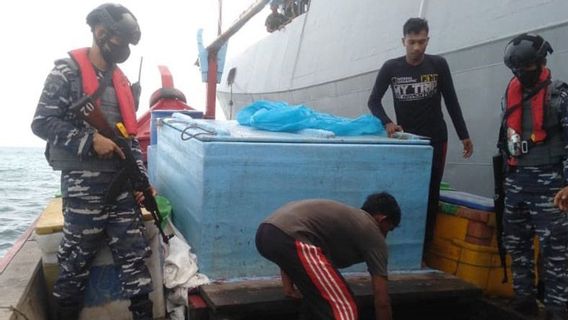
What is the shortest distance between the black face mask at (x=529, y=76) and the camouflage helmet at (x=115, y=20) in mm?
2458

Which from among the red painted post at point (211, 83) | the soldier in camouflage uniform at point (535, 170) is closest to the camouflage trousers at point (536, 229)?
the soldier in camouflage uniform at point (535, 170)

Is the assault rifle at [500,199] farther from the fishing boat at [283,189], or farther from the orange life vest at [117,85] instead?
the orange life vest at [117,85]

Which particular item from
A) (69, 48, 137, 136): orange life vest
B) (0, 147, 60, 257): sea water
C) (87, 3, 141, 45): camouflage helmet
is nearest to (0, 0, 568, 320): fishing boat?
(69, 48, 137, 136): orange life vest

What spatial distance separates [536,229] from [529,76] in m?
1.01

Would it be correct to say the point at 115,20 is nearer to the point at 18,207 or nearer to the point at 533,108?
the point at 533,108

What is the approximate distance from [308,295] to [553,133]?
76.2 inches

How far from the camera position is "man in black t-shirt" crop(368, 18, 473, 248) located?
4.17 meters

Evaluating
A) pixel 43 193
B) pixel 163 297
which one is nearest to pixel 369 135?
pixel 163 297

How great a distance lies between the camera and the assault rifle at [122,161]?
300 centimetres

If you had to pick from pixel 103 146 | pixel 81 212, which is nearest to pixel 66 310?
pixel 81 212

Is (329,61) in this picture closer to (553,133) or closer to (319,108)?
(319,108)

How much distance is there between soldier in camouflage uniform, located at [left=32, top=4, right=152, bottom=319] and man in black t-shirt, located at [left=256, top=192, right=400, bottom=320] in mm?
897

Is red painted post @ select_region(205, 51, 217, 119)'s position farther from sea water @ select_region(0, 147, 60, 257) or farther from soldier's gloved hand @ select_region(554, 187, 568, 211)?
soldier's gloved hand @ select_region(554, 187, 568, 211)

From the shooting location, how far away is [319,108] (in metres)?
9.22
